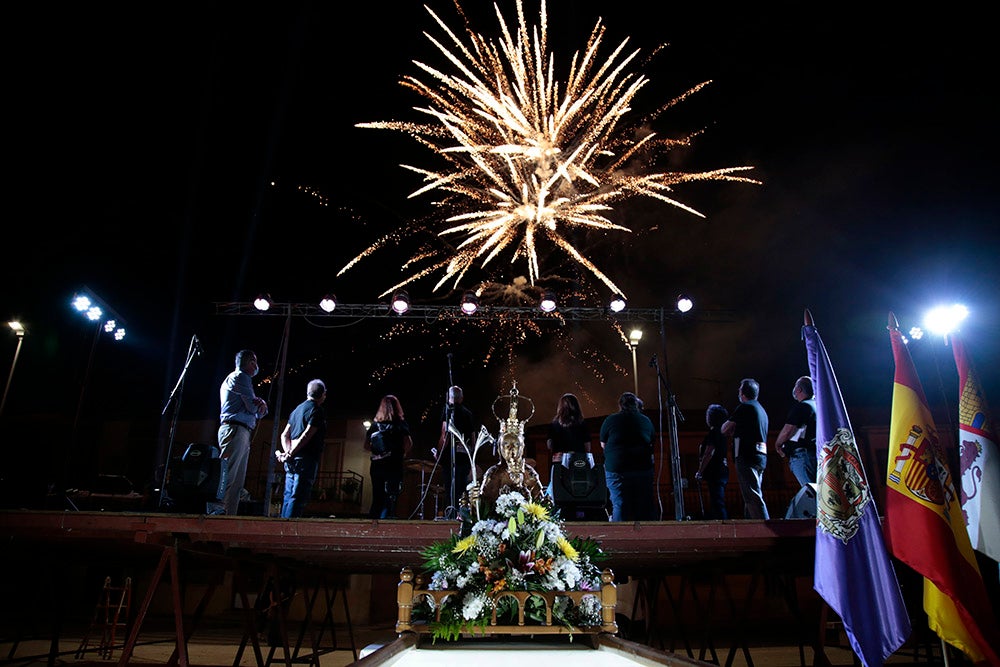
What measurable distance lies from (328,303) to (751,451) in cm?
702

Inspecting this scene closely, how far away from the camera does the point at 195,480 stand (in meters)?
5.61

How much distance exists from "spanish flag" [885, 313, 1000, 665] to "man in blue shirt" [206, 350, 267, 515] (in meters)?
5.97

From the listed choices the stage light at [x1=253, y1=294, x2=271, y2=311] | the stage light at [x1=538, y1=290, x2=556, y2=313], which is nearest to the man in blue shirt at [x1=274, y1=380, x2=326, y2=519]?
the stage light at [x1=253, y1=294, x2=271, y2=311]

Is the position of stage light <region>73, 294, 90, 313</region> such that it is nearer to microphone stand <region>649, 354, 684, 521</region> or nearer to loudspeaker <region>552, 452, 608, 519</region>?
Result: loudspeaker <region>552, 452, 608, 519</region>

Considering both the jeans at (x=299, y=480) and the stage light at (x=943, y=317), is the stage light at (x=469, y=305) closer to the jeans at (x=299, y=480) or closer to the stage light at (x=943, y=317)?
the jeans at (x=299, y=480)

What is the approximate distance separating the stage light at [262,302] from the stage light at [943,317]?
9.97m

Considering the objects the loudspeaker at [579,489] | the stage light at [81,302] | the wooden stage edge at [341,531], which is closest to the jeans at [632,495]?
the loudspeaker at [579,489]

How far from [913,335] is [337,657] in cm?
1133

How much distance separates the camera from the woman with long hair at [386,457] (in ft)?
22.3

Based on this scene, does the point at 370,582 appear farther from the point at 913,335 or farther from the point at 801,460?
the point at 913,335

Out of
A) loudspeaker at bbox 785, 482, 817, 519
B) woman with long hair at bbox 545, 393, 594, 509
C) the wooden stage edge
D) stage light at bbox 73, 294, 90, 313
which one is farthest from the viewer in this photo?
stage light at bbox 73, 294, 90, 313

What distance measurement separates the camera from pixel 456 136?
33.6ft

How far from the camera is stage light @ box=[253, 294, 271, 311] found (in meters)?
9.74

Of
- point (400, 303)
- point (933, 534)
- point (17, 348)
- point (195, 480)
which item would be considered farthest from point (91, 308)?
point (933, 534)
